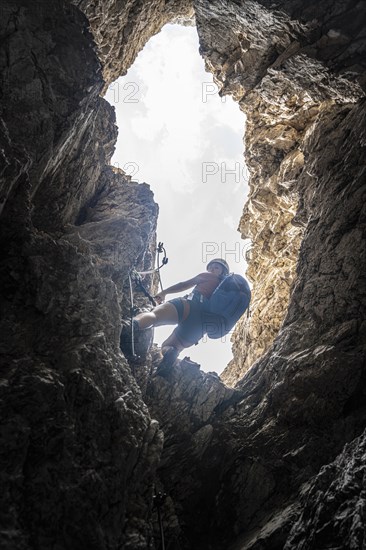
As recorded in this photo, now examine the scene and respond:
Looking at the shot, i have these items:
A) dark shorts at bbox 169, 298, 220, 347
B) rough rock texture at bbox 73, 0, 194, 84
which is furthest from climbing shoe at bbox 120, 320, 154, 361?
rough rock texture at bbox 73, 0, 194, 84

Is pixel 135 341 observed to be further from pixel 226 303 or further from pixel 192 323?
pixel 226 303

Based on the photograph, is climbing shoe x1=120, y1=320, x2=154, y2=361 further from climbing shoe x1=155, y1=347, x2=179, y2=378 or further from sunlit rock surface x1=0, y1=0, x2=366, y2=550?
climbing shoe x1=155, y1=347, x2=179, y2=378

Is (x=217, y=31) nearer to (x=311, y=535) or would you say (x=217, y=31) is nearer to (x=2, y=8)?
(x=2, y=8)

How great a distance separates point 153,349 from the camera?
9273 millimetres

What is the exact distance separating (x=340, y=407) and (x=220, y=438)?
2.39m

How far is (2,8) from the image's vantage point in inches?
224

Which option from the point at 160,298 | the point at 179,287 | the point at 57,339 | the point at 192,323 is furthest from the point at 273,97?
the point at 57,339

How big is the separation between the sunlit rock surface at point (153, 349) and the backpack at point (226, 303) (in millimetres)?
1193

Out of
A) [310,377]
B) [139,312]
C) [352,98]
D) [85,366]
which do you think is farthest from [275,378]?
[352,98]

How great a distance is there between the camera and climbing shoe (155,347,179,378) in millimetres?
8023

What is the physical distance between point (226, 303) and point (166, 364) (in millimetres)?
2076

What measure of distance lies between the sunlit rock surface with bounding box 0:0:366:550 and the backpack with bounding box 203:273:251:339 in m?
1.19

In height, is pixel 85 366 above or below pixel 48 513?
above

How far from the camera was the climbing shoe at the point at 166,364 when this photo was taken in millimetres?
8023
